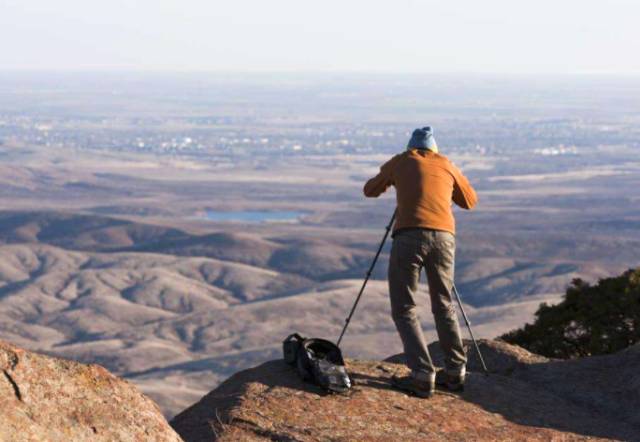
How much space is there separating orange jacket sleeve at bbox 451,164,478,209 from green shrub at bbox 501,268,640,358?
18.6ft

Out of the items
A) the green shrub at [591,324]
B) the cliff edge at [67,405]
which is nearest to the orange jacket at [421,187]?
the cliff edge at [67,405]

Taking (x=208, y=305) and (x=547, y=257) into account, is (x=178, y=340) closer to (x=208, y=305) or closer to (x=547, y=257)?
(x=208, y=305)

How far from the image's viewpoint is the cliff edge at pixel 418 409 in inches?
367

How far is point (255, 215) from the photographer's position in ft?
641

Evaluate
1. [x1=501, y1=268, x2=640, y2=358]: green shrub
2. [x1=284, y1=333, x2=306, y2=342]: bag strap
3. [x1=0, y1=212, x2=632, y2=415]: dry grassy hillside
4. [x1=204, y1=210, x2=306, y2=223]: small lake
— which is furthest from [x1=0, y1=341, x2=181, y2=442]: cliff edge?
[x1=204, y1=210, x2=306, y2=223]: small lake

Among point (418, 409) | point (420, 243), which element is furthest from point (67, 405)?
point (420, 243)

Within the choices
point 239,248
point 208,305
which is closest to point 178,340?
point 208,305

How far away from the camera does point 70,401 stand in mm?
7895

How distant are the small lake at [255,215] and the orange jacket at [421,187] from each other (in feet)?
573

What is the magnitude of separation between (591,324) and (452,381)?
614 centimetres

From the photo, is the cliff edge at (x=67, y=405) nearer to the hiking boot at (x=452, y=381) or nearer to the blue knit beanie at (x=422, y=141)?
the hiking boot at (x=452, y=381)

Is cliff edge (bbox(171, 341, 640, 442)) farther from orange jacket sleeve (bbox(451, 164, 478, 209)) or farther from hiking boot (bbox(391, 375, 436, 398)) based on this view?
orange jacket sleeve (bbox(451, 164, 478, 209))

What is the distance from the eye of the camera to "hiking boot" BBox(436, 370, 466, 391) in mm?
10719

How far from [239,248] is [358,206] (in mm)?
63248
